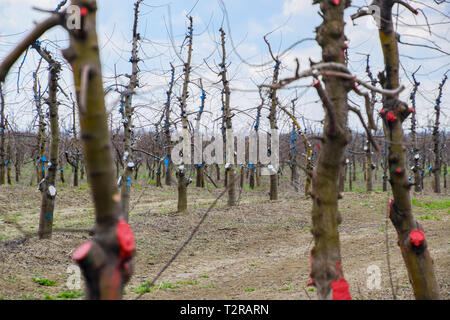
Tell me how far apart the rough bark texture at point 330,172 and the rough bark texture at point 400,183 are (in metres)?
0.80

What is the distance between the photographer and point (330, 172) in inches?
94.8

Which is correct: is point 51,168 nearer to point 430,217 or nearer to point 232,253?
point 232,253

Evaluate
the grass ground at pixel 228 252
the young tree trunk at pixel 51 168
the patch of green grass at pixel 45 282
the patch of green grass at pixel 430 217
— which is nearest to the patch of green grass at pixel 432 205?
the grass ground at pixel 228 252

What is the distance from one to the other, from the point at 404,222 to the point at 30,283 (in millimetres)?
5512

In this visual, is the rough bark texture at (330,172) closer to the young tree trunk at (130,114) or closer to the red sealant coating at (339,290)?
the red sealant coating at (339,290)

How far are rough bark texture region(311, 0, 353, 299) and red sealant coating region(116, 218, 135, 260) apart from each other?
1.41 metres

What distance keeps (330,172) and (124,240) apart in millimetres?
1480

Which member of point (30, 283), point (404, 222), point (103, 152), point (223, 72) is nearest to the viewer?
point (103, 152)

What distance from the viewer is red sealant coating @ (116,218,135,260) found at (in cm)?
144

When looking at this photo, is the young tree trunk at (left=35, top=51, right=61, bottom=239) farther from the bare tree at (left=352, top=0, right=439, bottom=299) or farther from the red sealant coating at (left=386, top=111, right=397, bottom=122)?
the red sealant coating at (left=386, top=111, right=397, bottom=122)

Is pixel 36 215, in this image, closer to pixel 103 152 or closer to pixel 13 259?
pixel 13 259

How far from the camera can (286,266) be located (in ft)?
23.0

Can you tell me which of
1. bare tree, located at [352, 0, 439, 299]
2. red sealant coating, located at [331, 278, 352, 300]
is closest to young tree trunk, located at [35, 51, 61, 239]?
bare tree, located at [352, 0, 439, 299]
